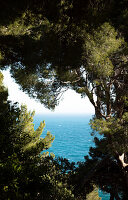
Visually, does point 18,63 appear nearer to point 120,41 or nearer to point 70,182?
point 120,41

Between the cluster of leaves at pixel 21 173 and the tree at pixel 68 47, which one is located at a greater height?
the tree at pixel 68 47

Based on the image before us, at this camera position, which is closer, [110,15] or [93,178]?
[110,15]

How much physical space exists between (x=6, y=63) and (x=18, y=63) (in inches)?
24.9

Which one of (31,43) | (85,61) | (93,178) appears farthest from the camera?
(93,178)

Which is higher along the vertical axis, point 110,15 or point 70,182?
point 110,15

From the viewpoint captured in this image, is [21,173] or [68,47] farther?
[68,47]

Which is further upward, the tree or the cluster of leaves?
the tree

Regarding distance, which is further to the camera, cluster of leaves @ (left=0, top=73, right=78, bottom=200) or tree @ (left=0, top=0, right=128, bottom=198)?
tree @ (left=0, top=0, right=128, bottom=198)

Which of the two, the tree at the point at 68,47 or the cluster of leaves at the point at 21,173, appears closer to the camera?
the cluster of leaves at the point at 21,173

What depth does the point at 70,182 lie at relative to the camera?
7.45 m

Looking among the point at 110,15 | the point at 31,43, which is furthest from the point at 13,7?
the point at 110,15

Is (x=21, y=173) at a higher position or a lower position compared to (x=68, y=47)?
lower

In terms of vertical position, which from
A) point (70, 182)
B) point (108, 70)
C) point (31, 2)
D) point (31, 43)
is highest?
point (31, 43)

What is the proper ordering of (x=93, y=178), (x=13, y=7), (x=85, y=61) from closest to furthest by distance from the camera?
(x=13, y=7) < (x=85, y=61) < (x=93, y=178)
